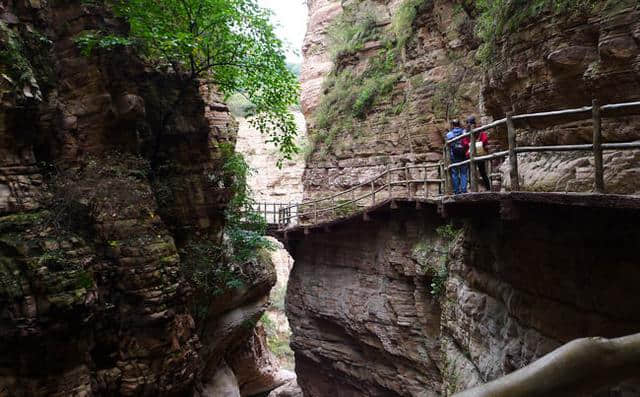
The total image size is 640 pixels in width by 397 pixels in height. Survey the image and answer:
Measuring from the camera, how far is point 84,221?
26.6 feet

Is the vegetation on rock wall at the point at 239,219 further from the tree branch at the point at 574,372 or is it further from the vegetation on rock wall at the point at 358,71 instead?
the tree branch at the point at 574,372

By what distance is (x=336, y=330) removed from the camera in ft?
50.2

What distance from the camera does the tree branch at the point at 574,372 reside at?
3.83 feet

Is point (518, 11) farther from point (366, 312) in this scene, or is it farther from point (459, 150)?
point (366, 312)

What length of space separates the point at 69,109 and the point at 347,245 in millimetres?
9614

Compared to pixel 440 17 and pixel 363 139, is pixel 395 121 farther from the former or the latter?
pixel 440 17

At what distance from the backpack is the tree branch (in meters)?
7.26

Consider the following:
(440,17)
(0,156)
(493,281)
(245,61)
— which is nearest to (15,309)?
(0,156)

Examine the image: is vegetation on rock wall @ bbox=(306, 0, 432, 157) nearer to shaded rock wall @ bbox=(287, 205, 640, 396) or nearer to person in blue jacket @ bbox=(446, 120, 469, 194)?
shaded rock wall @ bbox=(287, 205, 640, 396)

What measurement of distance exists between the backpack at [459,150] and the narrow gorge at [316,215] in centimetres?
54

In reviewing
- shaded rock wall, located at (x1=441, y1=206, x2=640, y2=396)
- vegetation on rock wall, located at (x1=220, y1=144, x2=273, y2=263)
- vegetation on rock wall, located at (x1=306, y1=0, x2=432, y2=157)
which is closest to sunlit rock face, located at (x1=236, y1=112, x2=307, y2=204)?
vegetation on rock wall, located at (x1=306, y1=0, x2=432, y2=157)

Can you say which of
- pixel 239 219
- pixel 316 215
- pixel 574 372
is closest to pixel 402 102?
pixel 316 215

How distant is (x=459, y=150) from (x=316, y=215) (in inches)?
374

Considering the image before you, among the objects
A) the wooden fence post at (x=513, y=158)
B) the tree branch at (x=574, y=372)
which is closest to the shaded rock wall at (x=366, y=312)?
the wooden fence post at (x=513, y=158)
